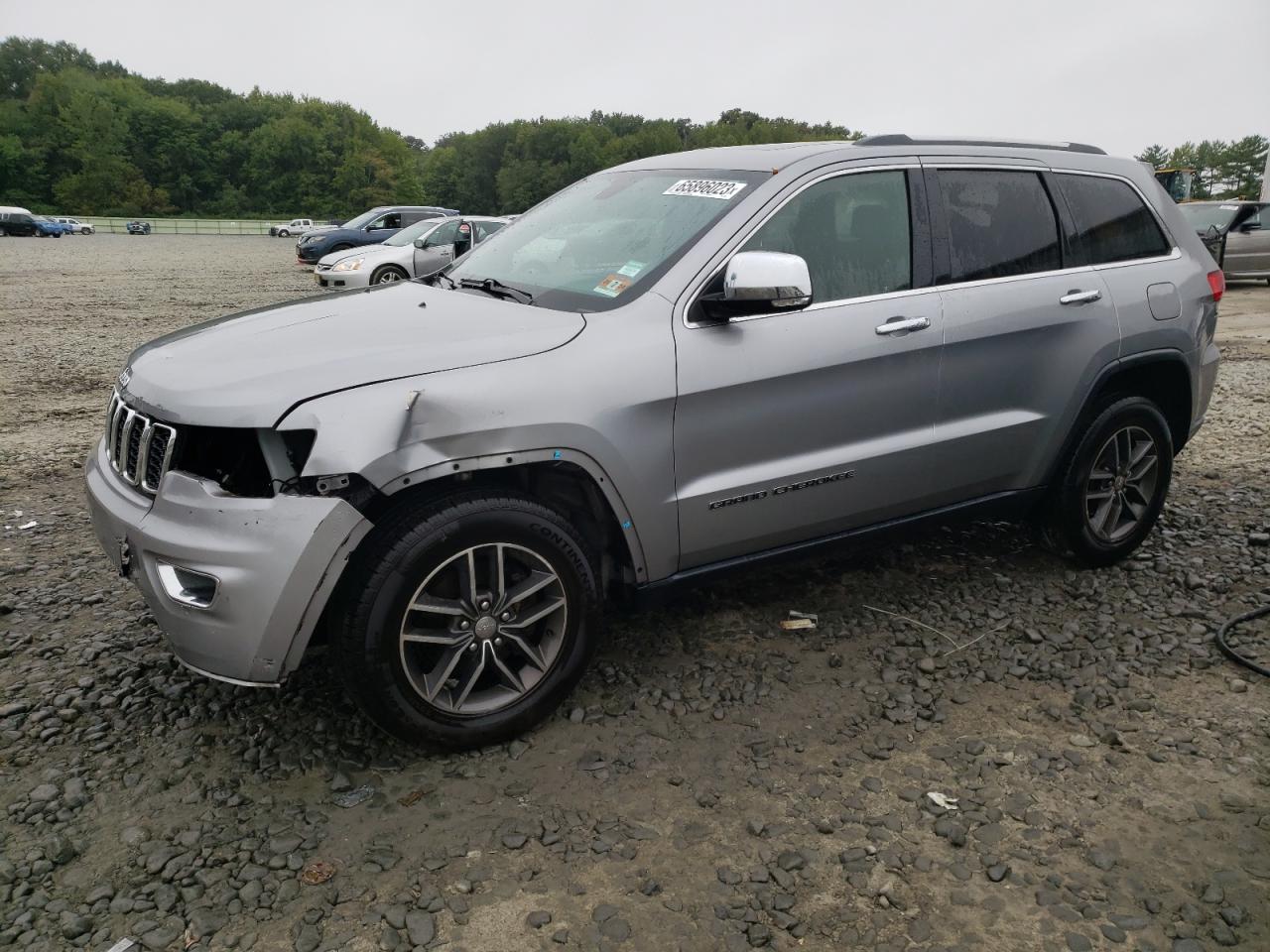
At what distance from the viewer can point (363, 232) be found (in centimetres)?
2566

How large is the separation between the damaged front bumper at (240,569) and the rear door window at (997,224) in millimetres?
2570

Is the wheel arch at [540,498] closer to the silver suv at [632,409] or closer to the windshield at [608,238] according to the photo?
the silver suv at [632,409]

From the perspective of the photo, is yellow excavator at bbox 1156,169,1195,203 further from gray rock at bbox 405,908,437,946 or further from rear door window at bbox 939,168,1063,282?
gray rock at bbox 405,908,437,946

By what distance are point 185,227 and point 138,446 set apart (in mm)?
67890

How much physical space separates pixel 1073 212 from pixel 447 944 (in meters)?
3.76

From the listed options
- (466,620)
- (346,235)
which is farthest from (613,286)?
(346,235)

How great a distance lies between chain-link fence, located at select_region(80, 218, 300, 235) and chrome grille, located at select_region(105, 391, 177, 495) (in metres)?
62.6

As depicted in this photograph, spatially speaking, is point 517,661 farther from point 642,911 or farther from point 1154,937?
point 1154,937

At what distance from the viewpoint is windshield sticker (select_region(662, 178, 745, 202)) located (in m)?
3.51

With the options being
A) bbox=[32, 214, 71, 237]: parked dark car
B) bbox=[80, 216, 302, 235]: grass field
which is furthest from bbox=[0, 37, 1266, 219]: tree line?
bbox=[32, 214, 71, 237]: parked dark car

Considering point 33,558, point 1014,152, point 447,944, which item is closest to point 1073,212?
point 1014,152

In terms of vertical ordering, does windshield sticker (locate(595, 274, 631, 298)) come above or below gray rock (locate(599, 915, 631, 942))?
above

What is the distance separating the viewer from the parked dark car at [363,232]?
25266 mm

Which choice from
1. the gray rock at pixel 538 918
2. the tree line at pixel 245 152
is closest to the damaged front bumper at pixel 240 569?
the gray rock at pixel 538 918
